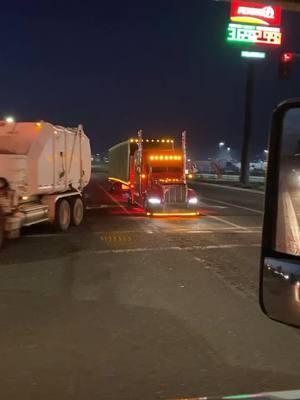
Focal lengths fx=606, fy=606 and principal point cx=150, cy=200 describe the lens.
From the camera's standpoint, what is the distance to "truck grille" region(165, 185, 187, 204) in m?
22.1

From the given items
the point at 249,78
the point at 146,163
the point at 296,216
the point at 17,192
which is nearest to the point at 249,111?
the point at 249,78

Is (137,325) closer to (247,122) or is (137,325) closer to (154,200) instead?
(154,200)

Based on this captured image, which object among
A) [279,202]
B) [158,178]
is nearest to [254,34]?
[158,178]

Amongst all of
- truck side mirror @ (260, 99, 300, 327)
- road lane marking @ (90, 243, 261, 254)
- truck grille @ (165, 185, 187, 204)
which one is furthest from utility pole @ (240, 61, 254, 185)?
truck side mirror @ (260, 99, 300, 327)

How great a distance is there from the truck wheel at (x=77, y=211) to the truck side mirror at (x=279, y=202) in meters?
16.8

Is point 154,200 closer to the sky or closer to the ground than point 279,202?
closer to the ground

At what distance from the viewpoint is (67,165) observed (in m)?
19.2

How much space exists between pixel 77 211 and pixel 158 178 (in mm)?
5348

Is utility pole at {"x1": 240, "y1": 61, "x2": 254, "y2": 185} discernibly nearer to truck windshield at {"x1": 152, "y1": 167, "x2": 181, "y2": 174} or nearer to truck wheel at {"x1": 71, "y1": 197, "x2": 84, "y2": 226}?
truck windshield at {"x1": 152, "y1": 167, "x2": 181, "y2": 174}

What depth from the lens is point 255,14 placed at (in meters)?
47.3

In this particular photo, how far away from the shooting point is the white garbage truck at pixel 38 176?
14695 mm

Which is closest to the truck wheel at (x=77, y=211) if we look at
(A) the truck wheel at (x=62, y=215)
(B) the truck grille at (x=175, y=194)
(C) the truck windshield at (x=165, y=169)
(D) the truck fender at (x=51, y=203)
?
(A) the truck wheel at (x=62, y=215)

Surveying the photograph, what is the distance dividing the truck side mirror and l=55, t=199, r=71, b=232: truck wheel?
1534cm

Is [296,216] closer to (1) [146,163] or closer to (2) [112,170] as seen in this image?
(1) [146,163]
